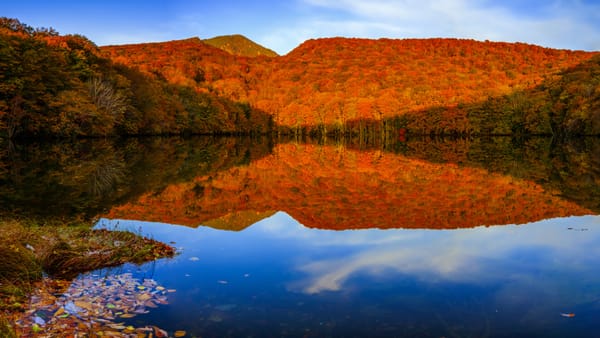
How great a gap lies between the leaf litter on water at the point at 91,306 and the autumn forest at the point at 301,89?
4481 centimetres

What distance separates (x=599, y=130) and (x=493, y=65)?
8393 cm

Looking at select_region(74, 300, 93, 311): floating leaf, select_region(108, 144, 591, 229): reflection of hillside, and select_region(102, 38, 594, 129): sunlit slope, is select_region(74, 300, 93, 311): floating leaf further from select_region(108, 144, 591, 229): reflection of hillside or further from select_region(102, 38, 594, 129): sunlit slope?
select_region(102, 38, 594, 129): sunlit slope

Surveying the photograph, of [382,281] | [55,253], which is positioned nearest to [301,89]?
[55,253]

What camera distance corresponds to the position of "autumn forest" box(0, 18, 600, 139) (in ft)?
170

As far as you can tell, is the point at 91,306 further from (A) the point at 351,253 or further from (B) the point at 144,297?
(A) the point at 351,253

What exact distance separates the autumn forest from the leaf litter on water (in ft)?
147

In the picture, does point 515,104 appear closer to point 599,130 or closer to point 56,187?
point 599,130

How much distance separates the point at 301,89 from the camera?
140 meters

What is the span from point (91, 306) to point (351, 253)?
15.9 ft

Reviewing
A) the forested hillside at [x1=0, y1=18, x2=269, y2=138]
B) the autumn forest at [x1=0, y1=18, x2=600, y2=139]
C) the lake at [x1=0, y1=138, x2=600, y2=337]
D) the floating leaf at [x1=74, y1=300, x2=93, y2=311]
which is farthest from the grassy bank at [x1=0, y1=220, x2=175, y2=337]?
the autumn forest at [x1=0, y1=18, x2=600, y2=139]

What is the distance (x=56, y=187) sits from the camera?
A: 700 inches

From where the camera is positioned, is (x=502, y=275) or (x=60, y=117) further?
(x=60, y=117)

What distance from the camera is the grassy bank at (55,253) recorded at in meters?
6.39

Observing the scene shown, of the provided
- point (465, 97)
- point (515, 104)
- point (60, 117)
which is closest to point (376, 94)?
point (465, 97)
